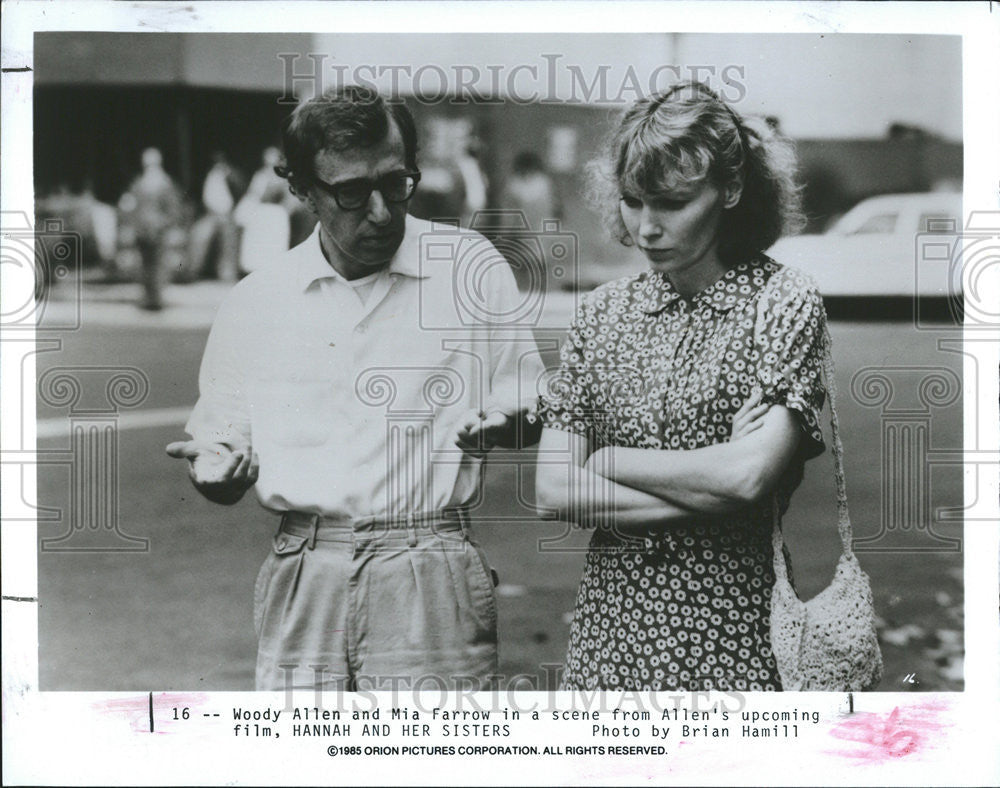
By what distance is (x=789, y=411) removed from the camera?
12.1 ft

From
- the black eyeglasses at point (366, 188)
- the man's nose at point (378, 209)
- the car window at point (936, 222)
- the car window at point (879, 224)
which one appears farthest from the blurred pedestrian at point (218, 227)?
the car window at point (936, 222)

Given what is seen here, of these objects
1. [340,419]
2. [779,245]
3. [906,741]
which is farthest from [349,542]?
[906,741]

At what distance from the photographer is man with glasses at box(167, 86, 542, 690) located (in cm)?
394

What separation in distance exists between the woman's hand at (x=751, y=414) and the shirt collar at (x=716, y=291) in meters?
0.30

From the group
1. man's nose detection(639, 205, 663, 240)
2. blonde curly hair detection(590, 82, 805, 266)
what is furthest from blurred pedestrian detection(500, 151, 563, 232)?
man's nose detection(639, 205, 663, 240)

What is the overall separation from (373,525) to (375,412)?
1.27ft

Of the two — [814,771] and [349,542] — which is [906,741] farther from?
[349,542]

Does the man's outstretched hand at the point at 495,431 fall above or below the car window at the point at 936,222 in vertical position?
below

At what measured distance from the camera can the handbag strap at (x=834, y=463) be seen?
372 centimetres

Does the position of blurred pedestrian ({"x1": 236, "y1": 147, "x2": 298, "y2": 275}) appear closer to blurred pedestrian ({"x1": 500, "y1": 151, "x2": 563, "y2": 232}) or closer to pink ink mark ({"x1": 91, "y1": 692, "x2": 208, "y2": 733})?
blurred pedestrian ({"x1": 500, "y1": 151, "x2": 563, "y2": 232})

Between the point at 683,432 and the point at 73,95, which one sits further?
the point at 73,95

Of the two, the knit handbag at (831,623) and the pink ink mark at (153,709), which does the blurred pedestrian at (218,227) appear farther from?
the knit handbag at (831,623)

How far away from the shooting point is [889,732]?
13.4ft

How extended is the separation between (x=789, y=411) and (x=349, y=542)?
1523 mm
